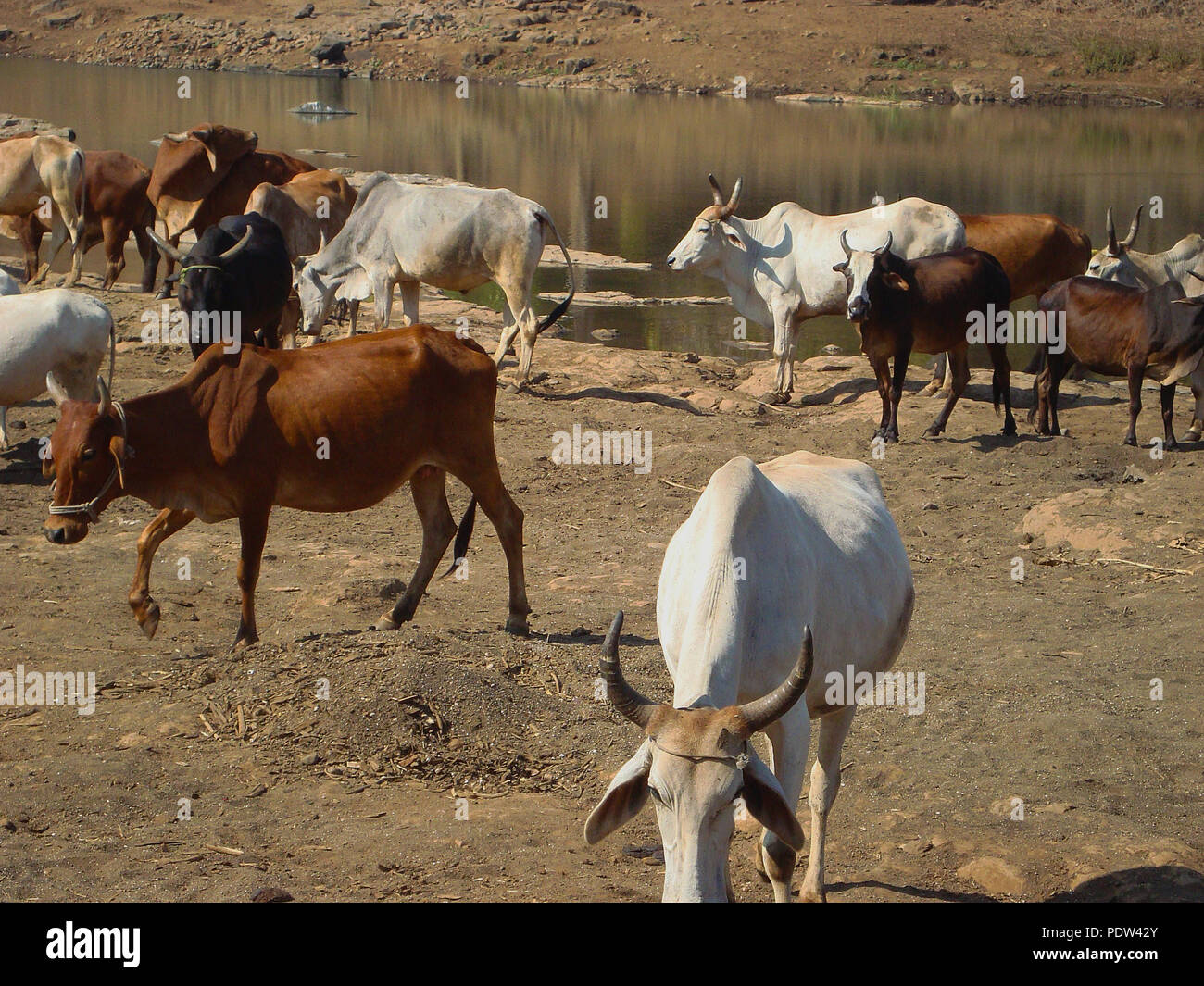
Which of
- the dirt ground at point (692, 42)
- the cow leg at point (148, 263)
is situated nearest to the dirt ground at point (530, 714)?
the cow leg at point (148, 263)

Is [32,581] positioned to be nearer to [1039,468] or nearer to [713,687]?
[713,687]

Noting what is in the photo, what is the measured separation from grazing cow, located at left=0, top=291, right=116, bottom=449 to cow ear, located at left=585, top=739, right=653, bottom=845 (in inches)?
294

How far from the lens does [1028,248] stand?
15.6m

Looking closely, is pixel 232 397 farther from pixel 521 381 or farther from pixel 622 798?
pixel 521 381

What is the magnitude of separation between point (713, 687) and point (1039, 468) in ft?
27.0

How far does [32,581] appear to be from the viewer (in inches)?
336

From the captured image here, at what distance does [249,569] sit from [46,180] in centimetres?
1176

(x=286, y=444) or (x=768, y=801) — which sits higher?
(x=286, y=444)

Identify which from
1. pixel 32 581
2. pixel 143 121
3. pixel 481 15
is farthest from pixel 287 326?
pixel 481 15

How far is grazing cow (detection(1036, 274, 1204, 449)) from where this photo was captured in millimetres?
12508

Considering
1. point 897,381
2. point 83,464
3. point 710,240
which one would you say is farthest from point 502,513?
point 710,240

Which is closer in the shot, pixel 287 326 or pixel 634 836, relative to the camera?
pixel 634 836

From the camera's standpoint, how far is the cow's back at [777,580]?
459 cm

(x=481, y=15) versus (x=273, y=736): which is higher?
(x=481, y=15)
